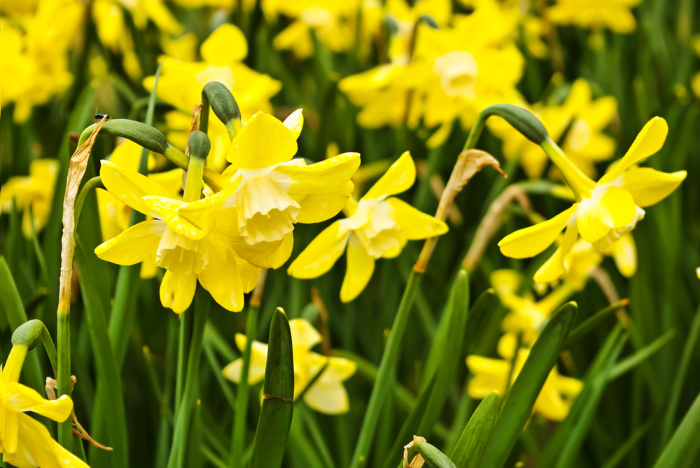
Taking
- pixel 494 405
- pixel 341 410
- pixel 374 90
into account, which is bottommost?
pixel 341 410

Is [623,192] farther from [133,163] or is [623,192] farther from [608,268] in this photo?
[608,268]

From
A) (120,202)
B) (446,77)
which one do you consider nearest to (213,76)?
(120,202)

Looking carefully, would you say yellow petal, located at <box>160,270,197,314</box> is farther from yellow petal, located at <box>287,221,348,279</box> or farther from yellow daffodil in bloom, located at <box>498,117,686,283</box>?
yellow daffodil in bloom, located at <box>498,117,686,283</box>

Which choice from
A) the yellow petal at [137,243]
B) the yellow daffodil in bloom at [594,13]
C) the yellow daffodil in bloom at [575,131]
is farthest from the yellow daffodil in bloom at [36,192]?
the yellow daffodil in bloom at [594,13]

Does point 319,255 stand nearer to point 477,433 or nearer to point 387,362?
point 387,362

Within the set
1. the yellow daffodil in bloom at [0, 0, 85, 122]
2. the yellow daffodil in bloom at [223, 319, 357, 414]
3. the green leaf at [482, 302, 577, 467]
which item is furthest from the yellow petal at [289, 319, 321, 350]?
the yellow daffodil in bloom at [0, 0, 85, 122]

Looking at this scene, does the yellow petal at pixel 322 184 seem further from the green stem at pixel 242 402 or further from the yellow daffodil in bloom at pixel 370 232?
the green stem at pixel 242 402

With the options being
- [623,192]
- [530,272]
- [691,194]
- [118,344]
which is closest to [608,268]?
[691,194]
